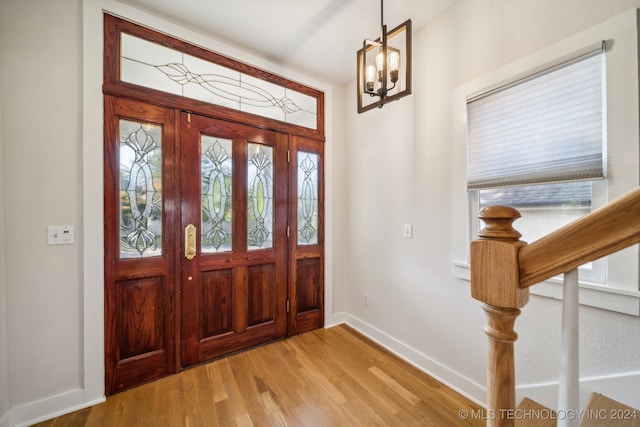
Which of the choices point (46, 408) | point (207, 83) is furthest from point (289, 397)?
point (207, 83)

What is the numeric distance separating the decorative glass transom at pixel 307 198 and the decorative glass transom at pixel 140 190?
1279mm

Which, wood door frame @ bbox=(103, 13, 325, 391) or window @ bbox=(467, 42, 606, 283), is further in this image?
wood door frame @ bbox=(103, 13, 325, 391)

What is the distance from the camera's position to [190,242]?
6.63 ft

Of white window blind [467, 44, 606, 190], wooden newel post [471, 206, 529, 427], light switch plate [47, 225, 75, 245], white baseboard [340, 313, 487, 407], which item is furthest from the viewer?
white baseboard [340, 313, 487, 407]

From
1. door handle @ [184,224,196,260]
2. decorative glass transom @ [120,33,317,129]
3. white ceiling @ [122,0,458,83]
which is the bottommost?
door handle @ [184,224,196,260]

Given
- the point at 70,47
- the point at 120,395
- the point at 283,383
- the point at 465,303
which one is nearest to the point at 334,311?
the point at 283,383

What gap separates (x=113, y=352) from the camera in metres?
1.72

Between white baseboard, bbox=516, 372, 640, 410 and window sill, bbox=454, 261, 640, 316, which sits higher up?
window sill, bbox=454, 261, 640, 316

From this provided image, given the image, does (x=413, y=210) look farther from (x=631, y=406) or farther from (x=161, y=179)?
(x=161, y=179)

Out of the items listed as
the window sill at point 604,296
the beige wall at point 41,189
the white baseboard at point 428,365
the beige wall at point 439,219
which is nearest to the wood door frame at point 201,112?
the beige wall at point 41,189

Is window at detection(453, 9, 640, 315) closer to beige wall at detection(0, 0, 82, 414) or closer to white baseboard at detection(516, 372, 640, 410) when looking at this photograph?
white baseboard at detection(516, 372, 640, 410)

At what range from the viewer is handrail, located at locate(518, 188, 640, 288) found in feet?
1.46

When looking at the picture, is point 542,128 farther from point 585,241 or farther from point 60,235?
point 60,235

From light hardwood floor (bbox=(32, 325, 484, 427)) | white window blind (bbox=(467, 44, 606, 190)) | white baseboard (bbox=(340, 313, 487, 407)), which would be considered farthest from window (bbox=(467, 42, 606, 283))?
light hardwood floor (bbox=(32, 325, 484, 427))
